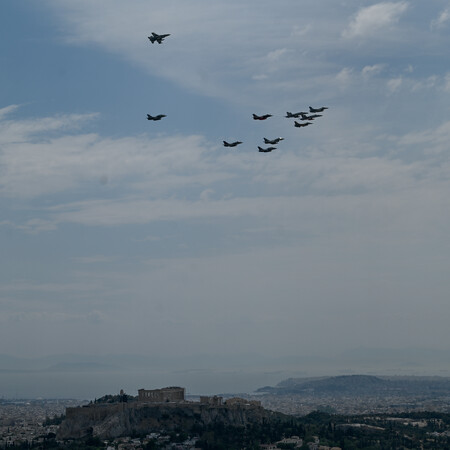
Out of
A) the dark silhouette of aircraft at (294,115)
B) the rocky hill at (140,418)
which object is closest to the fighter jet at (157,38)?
the dark silhouette of aircraft at (294,115)

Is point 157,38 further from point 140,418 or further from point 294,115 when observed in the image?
point 140,418

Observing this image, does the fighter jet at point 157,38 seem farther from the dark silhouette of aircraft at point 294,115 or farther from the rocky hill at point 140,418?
the rocky hill at point 140,418

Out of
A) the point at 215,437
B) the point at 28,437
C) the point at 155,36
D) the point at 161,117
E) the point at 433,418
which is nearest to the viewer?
the point at 155,36

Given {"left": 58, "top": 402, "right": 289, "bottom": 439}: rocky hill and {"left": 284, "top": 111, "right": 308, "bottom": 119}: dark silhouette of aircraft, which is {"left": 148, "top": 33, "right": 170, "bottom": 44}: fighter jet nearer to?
{"left": 284, "top": 111, "right": 308, "bottom": 119}: dark silhouette of aircraft

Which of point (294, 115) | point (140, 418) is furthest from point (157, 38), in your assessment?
point (140, 418)

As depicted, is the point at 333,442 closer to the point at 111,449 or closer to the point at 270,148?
the point at 111,449

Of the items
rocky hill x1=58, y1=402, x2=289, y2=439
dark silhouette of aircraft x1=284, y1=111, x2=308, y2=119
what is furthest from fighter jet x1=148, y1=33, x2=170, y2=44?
rocky hill x1=58, y1=402, x2=289, y2=439

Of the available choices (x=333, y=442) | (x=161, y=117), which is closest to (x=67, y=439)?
(x=333, y=442)

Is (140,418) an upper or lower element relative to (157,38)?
lower
